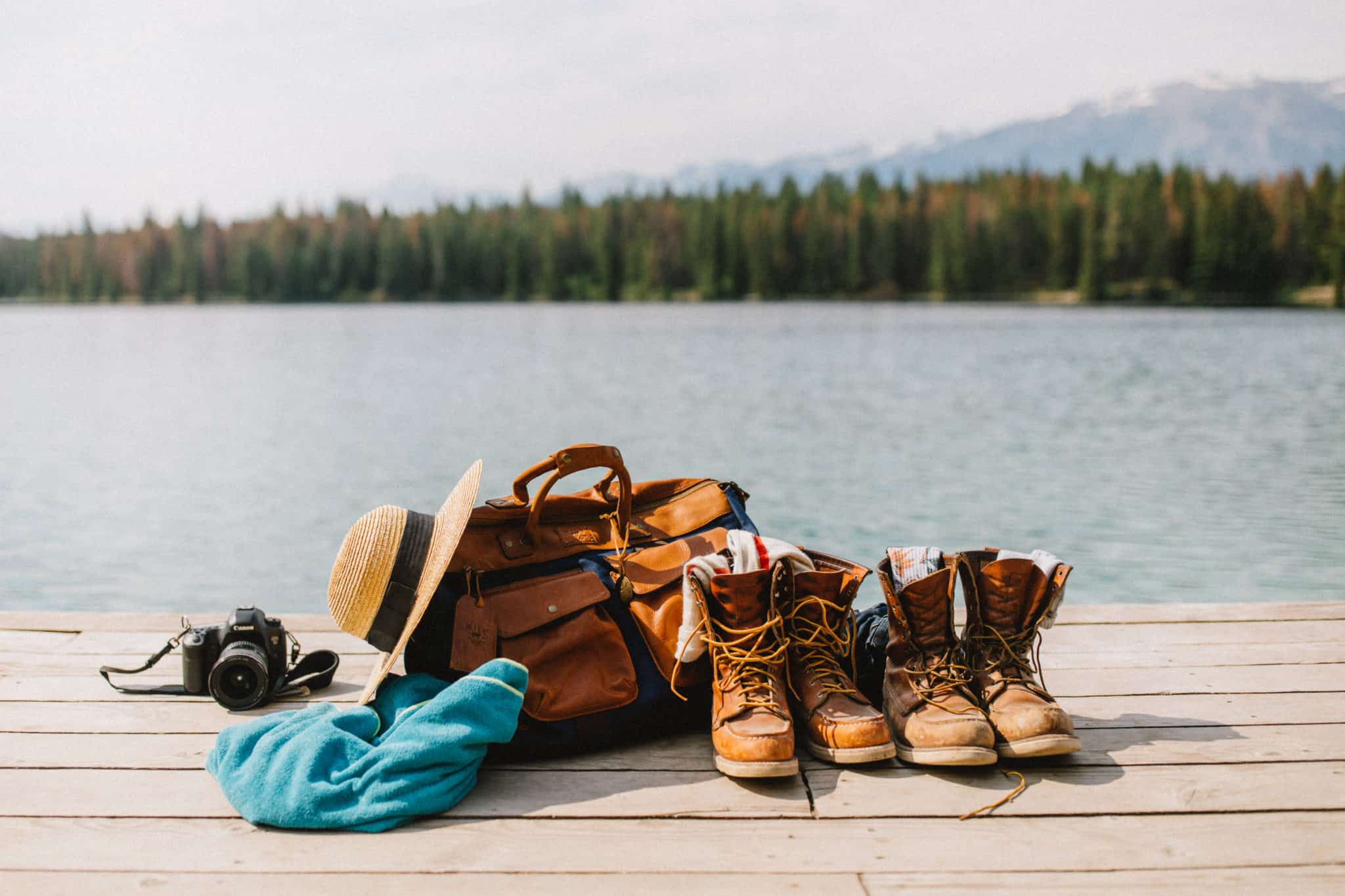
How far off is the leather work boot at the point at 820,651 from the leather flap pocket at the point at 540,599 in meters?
0.47

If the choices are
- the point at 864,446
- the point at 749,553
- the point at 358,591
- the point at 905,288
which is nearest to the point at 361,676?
the point at 358,591

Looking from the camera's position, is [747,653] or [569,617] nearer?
[747,653]

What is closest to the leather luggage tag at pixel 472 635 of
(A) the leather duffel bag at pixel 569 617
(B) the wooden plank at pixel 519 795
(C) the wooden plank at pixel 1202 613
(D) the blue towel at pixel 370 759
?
(A) the leather duffel bag at pixel 569 617

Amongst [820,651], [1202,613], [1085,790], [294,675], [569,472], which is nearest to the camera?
[1085,790]

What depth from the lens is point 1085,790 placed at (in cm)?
229

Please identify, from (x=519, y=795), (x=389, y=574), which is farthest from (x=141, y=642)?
(x=519, y=795)

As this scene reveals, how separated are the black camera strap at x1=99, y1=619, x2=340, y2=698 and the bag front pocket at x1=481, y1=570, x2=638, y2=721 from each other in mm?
645

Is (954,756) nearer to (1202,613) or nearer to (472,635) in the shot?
(472,635)

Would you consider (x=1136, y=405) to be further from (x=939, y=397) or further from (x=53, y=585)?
(x=53, y=585)

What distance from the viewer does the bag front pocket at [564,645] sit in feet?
8.22

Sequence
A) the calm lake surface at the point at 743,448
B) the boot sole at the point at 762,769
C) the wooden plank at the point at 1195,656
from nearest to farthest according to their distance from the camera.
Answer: the boot sole at the point at 762,769 → the wooden plank at the point at 1195,656 → the calm lake surface at the point at 743,448

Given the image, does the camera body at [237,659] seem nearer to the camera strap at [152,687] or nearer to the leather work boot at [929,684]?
the camera strap at [152,687]

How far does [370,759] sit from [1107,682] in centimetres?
201

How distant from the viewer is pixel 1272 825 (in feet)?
7.00
